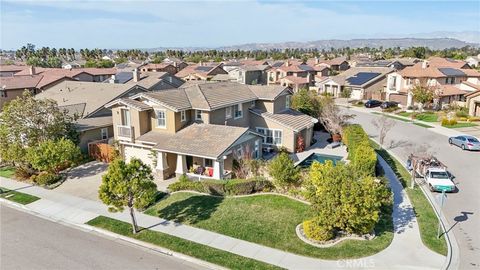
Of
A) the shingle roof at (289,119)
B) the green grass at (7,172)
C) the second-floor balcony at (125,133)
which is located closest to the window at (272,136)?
the shingle roof at (289,119)

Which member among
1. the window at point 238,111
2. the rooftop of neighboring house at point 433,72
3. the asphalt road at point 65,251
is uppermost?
the rooftop of neighboring house at point 433,72

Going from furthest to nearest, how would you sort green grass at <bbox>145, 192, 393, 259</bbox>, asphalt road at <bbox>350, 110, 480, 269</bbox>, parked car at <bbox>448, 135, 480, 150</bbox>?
1. parked car at <bbox>448, 135, 480, 150</bbox>
2. asphalt road at <bbox>350, 110, 480, 269</bbox>
3. green grass at <bbox>145, 192, 393, 259</bbox>

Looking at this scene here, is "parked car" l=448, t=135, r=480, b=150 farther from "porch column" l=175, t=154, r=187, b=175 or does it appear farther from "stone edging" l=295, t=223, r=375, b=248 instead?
"porch column" l=175, t=154, r=187, b=175

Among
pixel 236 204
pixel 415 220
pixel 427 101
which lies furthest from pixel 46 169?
pixel 427 101

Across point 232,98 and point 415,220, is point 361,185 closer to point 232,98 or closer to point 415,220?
point 415,220

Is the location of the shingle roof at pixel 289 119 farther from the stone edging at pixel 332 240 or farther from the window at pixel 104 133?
the stone edging at pixel 332 240

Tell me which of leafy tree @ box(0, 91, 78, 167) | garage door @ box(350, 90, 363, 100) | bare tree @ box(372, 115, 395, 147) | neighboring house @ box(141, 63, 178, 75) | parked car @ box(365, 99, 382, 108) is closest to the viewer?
leafy tree @ box(0, 91, 78, 167)

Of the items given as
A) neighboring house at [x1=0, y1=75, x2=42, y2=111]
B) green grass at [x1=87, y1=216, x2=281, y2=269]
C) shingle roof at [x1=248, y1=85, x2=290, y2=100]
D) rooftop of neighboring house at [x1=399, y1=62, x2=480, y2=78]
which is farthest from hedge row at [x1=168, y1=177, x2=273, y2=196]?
rooftop of neighboring house at [x1=399, y1=62, x2=480, y2=78]
